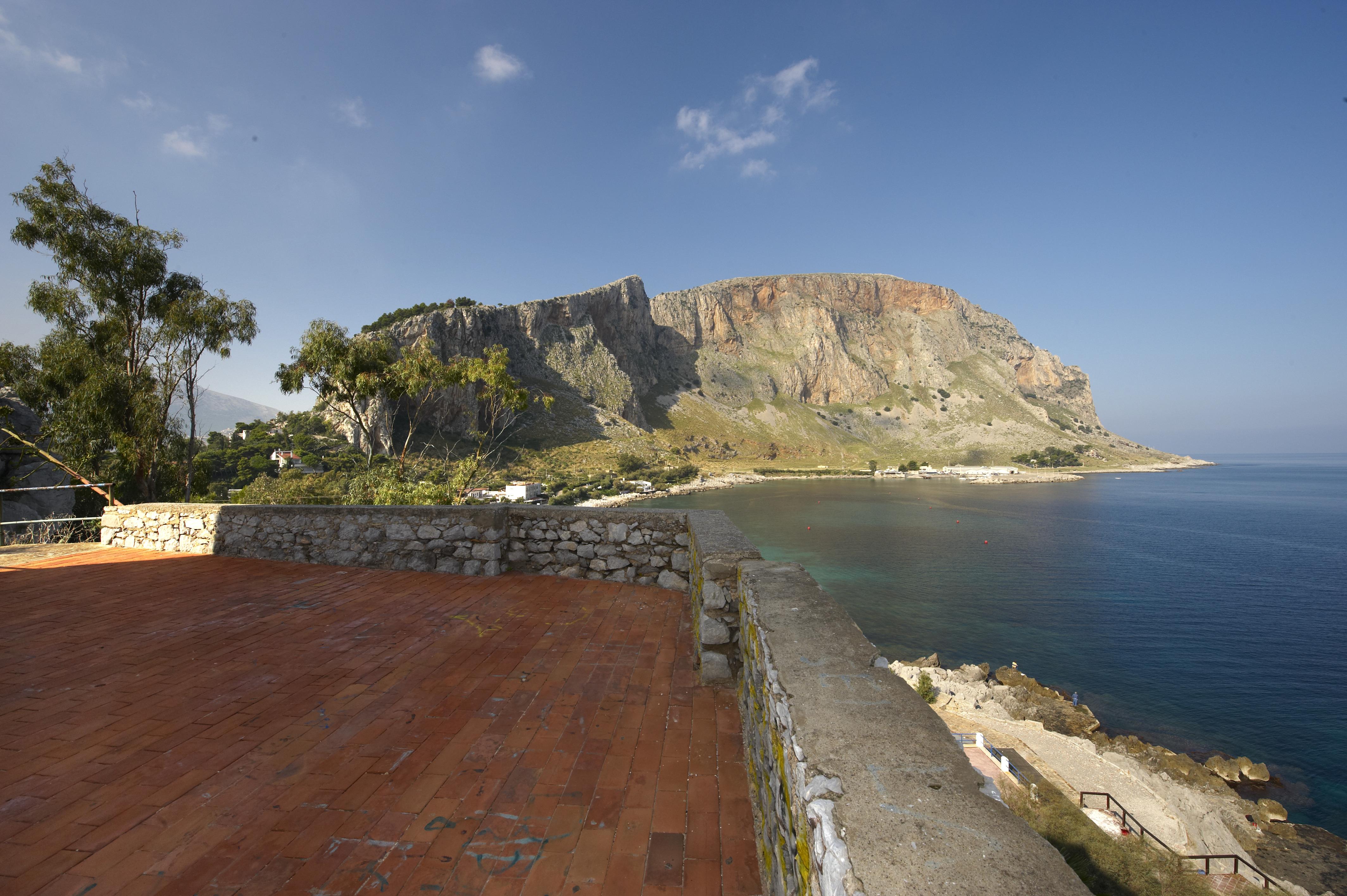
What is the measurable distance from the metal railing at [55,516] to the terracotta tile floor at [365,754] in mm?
2804

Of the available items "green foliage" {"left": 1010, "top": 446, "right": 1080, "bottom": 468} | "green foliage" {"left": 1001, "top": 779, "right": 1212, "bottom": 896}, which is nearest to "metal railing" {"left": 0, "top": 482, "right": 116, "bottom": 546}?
"green foliage" {"left": 1001, "top": 779, "right": 1212, "bottom": 896}

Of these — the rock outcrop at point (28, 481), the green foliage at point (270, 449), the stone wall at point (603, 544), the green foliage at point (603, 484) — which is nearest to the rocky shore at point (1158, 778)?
the stone wall at point (603, 544)

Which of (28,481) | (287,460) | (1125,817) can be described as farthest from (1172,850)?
(287,460)

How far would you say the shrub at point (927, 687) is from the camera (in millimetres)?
16359

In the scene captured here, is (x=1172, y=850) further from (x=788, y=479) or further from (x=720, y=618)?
(x=788, y=479)

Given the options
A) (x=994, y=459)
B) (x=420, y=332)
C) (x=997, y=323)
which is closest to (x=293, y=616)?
(x=420, y=332)

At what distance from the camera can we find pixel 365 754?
286cm

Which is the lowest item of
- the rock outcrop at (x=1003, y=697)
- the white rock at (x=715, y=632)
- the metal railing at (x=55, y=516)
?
the rock outcrop at (x=1003, y=697)

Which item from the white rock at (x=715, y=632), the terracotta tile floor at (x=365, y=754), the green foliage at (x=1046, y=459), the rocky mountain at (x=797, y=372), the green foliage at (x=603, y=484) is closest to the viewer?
the terracotta tile floor at (x=365, y=754)

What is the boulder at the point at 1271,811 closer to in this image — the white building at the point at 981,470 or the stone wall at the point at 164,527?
the stone wall at the point at 164,527

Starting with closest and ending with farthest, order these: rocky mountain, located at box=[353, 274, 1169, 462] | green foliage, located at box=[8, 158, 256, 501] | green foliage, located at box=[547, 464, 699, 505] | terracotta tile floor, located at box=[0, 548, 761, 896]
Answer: terracotta tile floor, located at box=[0, 548, 761, 896] < green foliage, located at box=[8, 158, 256, 501] < green foliage, located at box=[547, 464, 699, 505] < rocky mountain, located at box=[353, 274, 1169, 462]

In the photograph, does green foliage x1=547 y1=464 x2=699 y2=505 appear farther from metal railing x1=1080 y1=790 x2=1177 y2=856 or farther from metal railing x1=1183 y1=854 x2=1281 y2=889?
metal railing x1=1183 y1=854 x2=1281 y2=889

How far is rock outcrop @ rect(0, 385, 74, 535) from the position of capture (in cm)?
1202

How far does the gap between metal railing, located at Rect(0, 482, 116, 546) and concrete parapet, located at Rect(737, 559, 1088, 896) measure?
27.3 feet
